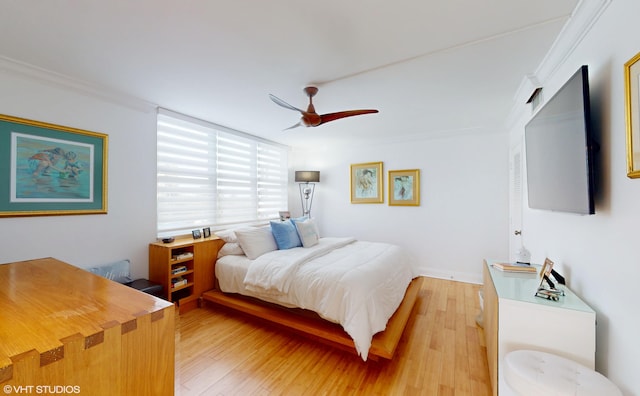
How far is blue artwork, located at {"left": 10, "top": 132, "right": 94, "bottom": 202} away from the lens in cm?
211

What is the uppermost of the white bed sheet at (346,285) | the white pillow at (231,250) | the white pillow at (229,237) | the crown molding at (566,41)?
the crown molding at (566,41)

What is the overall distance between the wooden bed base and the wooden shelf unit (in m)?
0.16

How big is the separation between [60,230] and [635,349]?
3.88m

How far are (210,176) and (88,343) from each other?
3.43 meters

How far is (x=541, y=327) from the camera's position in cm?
138

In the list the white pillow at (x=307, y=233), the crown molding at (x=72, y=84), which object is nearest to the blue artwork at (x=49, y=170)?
the crown molding at (x=72, y=84)

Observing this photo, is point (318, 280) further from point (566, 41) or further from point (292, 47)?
point (566, 41)

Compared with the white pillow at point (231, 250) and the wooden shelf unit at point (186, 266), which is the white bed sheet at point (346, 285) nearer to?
the white pillow at point (231, 250)

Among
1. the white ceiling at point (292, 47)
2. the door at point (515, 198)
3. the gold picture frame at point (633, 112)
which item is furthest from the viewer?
the door at point (515, 198)

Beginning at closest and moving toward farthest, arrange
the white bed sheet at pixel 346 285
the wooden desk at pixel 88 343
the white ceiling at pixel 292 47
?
1. the wooden desk at pixel 88 343
2. the white ceiling at pixel 292 47
3. the white bed sheet at pixel 346 285

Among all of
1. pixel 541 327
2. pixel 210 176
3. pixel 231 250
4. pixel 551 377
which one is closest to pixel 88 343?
pixel 551 377

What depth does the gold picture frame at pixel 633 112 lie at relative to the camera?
1.02 meters

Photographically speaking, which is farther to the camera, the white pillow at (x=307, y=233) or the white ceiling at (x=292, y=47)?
the white pillow at (x=307, y=233)

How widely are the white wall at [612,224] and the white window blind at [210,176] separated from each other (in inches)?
150
